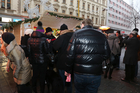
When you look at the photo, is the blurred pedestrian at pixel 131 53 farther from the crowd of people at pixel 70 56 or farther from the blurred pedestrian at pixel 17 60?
the blurred pedestrian at pixel 17 60

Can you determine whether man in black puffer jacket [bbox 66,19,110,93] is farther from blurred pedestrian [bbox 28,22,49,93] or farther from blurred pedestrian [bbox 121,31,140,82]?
blurred pedestrian [bbox 121,31,140,82]

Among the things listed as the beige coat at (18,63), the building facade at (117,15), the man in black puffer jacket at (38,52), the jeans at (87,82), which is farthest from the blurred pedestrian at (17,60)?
the building facade at (117,15)

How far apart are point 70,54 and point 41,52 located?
52.7 inches

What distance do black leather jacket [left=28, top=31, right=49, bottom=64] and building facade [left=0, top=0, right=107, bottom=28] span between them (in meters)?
22.3

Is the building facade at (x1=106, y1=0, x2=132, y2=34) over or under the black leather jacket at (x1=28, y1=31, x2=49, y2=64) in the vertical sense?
over

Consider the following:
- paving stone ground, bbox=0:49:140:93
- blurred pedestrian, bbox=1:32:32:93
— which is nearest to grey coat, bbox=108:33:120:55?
paving stone ground, bbox=0:49:140:93

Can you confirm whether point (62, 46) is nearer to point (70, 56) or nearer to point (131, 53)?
point (70, 56)

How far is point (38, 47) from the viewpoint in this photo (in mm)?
2998

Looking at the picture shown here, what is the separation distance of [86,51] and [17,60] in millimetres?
1411

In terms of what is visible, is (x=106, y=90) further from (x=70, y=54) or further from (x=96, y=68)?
(x=70, y=54)

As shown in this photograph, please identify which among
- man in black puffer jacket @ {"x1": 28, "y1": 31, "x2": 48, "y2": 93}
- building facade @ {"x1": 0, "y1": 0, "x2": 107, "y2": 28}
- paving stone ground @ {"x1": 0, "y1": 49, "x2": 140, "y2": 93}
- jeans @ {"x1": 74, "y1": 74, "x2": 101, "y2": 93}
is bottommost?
paving stone ground @ {"x1": 0, "y1": 49, "x2": 140, "y2": 93}

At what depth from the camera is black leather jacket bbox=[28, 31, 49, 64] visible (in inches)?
118

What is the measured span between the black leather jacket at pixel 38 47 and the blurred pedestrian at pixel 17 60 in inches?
17.1

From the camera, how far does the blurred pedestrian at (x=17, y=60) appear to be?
234cm
